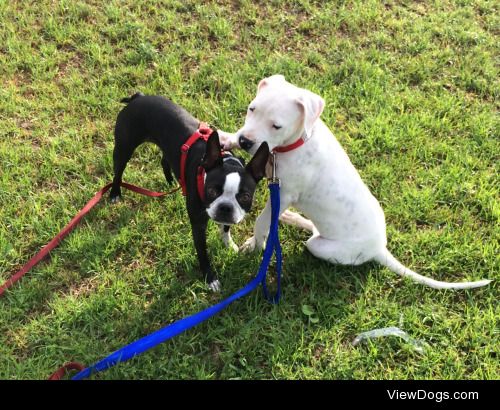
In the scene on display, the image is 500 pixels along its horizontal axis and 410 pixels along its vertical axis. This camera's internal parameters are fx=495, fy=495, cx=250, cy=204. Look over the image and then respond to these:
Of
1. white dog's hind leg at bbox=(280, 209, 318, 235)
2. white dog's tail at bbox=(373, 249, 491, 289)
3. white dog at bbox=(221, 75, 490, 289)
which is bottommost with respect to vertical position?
white dog's tail at bbox=(373, 249, 491, 289)

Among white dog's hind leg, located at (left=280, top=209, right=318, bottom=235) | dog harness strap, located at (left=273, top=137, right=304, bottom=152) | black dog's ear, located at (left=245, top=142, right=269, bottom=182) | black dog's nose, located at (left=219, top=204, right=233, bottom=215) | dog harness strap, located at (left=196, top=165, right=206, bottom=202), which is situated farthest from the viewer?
white dog's hind leg, located at (left=280, top=209, right=318, bottom=235)

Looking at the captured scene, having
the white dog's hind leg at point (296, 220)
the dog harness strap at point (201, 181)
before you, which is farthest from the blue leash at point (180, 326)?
the white dog's hind leg at point (296, 220)

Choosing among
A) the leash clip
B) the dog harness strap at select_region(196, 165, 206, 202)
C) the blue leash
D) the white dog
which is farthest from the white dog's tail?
the dog harness strap at select_region(196, 165, 206, 202)

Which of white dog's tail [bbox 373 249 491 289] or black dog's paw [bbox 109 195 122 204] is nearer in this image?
white dog's tail [bbox 373 249 491 289]

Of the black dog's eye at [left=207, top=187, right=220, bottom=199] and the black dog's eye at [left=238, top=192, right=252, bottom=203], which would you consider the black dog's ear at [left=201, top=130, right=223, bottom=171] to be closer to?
the black dog's eye at [left=207, top=187, right=220, bottom=199]

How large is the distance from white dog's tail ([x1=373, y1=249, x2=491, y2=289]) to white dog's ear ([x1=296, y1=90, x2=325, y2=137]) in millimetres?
1251

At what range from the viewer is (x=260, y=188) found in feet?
14.3

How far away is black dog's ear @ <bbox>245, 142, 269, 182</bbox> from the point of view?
9.72ft

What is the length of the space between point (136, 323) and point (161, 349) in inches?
11.3

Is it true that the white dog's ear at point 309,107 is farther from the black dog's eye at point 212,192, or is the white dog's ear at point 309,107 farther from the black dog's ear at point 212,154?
the black dog's eye at point 212,192

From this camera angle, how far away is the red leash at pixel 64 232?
367 cm

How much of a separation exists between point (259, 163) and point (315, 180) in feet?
1.92
